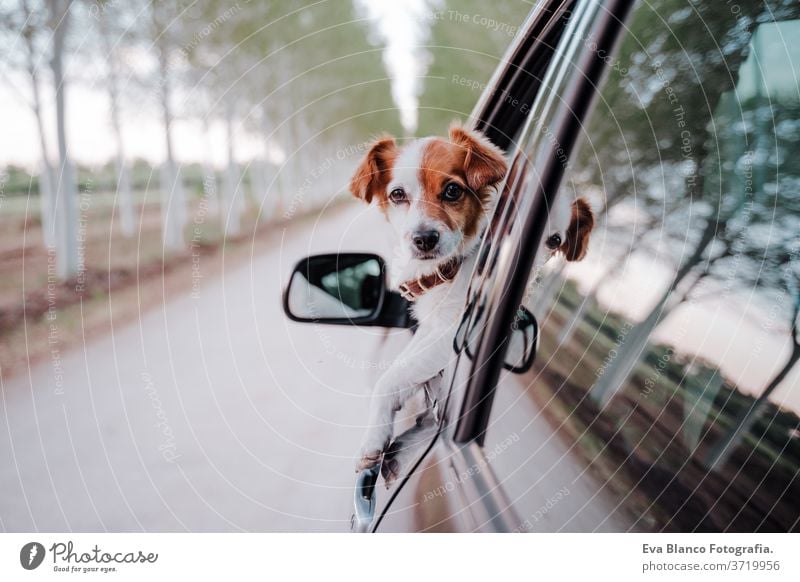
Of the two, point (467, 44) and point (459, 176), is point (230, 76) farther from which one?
point (459, 176)

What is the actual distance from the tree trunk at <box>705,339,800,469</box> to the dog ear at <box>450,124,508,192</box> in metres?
0.38

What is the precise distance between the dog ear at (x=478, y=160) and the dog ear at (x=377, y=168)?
0.28 feet

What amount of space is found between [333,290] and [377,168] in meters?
0.24

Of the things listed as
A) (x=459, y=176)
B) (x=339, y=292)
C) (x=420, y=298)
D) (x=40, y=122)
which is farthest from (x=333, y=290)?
(x=40, y=122)

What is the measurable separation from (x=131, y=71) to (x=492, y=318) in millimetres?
1106

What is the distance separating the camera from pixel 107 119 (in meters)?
1.23

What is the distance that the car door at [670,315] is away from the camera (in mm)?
535

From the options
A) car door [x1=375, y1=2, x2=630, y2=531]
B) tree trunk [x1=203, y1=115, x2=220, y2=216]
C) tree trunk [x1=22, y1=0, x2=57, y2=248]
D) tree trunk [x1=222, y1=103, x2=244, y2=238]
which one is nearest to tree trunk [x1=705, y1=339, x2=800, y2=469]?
car door [x1=375, y1=2, x2=630, y2=531]

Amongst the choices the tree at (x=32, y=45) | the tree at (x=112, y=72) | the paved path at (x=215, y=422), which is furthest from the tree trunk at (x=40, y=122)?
the paved path at (x=215, y=422)

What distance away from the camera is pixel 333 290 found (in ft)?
2.77

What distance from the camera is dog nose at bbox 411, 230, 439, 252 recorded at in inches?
26.3

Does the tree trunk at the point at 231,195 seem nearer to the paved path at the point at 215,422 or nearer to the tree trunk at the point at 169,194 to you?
the tree trunk at the point at 169,194
